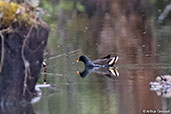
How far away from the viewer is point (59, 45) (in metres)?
17.8

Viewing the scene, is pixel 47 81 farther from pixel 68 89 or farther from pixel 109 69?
pixel 109 69

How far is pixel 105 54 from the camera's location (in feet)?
52.6

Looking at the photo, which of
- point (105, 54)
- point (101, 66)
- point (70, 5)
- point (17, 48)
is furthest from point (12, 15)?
point (70, 5)

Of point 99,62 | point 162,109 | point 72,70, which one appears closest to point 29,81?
point 162,109

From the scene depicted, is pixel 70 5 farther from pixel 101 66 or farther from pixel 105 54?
pixel 101 66

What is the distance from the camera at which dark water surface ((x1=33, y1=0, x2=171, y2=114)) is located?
31.8 ft

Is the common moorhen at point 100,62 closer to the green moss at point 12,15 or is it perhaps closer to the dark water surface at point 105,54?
the dark water surface at point 105,54

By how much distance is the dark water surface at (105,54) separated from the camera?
9695 mm

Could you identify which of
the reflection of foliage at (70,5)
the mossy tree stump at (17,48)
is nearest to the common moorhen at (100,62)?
the mossy tree stump at (17,48)

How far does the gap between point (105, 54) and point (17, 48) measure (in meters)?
6.78

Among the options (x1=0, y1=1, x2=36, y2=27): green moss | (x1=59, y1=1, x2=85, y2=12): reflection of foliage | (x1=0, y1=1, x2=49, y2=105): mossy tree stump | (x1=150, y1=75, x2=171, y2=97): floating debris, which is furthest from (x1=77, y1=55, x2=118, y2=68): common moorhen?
(x1=59, y1=1, x2=85, y2=12): reflection of foliage

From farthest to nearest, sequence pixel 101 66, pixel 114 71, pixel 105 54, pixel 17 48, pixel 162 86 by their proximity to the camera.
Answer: pixel 105 54 < pixel 101 66 < pixel 114 71 < pixel 162 86 < pixel 17 48

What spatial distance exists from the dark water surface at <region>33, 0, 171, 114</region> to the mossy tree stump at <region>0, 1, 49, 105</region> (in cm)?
48

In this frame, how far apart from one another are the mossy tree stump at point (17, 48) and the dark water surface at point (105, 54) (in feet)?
1.57
